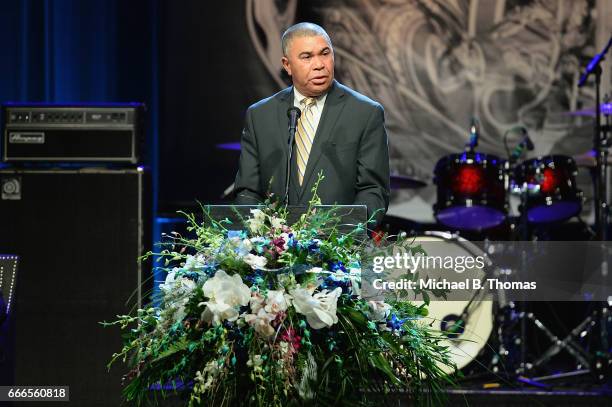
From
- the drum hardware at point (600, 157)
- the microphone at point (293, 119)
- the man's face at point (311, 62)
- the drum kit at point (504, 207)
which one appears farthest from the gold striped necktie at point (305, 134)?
the drum hardware at point (600, 157)

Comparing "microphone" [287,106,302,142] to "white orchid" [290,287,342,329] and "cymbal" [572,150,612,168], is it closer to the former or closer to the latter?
"white orchid" [290,287,342,329]

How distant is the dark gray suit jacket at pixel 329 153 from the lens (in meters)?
3.52

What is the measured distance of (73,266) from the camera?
14.6 ft

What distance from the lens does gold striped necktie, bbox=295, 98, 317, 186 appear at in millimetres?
3578

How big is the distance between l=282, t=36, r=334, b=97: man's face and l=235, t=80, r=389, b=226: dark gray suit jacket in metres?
0.13

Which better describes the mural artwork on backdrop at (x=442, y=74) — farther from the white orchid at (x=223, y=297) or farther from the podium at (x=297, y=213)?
the white orchid at (x=223, y=297)

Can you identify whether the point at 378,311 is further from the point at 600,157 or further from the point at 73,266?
the point at 600,157

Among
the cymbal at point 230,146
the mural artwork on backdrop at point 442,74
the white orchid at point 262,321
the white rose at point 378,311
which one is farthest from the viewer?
the mural artwork on backdrop at point 442,74

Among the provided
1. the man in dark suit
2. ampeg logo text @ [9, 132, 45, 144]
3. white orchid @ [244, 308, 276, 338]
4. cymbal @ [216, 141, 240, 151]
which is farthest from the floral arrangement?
cymbal @ [216, 141, 240, 151]

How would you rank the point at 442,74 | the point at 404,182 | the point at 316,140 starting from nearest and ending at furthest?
the point at 316,140 → the point at 404,182 → the point at 442,74

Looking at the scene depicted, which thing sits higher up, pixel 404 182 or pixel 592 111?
pixel 592 111

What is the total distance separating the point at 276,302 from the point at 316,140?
1759 mm

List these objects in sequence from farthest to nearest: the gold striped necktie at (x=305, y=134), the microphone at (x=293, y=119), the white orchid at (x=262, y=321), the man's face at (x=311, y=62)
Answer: the gold striped necktie at (x=305, y=134)
the man's face at (x=311, y=62)
the microphone at (x=293, y=119)
the white orchid at (x=262, y=321)

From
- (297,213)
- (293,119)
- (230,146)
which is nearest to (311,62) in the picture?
(293,119)
